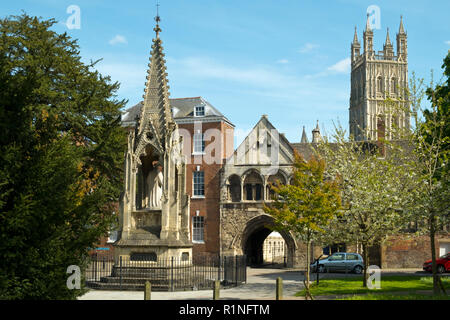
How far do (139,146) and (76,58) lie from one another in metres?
11.5

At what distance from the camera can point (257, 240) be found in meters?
44.8

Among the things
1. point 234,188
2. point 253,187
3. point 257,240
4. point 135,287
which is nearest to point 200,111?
point 234,188

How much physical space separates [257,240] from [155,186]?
24.6m

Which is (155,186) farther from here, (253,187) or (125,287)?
(253,187)

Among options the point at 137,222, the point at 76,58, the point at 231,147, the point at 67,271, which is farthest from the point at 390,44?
the point at 67,271

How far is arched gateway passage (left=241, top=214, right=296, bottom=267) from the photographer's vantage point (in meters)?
39.5

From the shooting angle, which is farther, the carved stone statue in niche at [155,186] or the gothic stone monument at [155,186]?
the carved stone statue in niche at [155,186]

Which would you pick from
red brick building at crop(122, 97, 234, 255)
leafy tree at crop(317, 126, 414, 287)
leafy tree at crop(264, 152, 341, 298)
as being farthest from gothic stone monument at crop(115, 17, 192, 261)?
red brick building at crop(122, 97, 234, 255)

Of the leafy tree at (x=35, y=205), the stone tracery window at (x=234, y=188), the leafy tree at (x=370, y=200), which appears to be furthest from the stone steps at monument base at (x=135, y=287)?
the stone tracery window at (x=234, y=188)

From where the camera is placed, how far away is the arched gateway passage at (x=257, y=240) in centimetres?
3950

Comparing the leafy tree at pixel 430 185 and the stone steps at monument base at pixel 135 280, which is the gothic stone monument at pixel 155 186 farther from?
the leafy tree at pixel 430 185

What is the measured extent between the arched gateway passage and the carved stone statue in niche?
748 inches

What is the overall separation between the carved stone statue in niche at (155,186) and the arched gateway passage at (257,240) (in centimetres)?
1901
